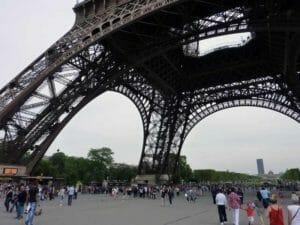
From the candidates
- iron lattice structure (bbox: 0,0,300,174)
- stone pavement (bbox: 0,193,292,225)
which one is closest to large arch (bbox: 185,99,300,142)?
iron lattice structure (bbox: 0,0,300,174)

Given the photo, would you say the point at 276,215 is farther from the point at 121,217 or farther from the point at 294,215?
the point at 121,217

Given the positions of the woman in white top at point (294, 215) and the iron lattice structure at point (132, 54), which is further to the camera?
the iron lattice structure at point (132, 54)

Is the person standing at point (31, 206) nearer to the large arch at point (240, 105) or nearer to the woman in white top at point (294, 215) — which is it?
the woman in white top at point (294, 215)

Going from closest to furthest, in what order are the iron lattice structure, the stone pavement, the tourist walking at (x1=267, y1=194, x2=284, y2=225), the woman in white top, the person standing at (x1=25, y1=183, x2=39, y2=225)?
the woman in white top, the tourist walking at (x1=267, y1=194, x2=284, y2=225), the person standing at (x1=25, y1=183, x2=39, y2=225), the stone pavement, the iron lattice structure

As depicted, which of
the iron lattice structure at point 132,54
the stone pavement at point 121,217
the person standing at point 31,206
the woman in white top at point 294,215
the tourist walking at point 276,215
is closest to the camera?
the woman in white top at point 294,215

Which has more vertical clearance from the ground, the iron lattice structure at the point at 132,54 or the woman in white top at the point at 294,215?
the iron lattice structure at the point at 132,54

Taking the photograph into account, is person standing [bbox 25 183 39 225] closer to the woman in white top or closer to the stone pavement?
the stone pavement

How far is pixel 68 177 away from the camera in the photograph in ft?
297

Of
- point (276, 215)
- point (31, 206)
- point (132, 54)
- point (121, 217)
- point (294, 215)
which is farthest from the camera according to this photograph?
point (132, 54)

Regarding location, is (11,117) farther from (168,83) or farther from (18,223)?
(168,83)

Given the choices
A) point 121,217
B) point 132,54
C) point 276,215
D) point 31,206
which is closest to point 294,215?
point 276,215

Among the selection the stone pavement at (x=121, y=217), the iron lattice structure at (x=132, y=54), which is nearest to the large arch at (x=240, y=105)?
the iron lattice structure at (x=132, y=54)

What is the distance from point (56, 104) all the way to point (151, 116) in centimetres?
2078

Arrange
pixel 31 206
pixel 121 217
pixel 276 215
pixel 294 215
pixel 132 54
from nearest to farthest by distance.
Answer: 1. pixel 294 215
2. pixel 276 215
3. pixel 31 206
4. pixel 121 217
5. pixel 132 54
